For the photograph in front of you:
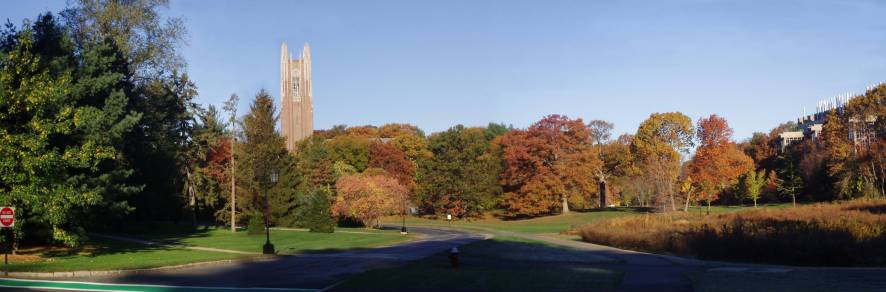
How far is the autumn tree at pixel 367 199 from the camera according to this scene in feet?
191

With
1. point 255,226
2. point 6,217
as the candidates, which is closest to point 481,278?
point 6,217

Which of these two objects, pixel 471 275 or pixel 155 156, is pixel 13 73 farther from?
pixel 155 156

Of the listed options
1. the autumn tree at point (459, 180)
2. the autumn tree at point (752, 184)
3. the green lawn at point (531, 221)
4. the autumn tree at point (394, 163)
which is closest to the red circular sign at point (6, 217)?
the green lawn at point (531, 221)

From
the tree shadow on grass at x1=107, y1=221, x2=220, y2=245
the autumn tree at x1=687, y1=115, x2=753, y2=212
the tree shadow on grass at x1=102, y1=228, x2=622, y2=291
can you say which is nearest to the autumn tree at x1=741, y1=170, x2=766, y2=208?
the autumn tree at x1=687, y1=115, x2=753, y2=212

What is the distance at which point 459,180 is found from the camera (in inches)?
3255

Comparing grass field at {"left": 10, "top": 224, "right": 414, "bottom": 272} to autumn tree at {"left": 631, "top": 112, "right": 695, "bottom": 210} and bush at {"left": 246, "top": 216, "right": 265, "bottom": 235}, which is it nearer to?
bush at {"left": 246, "top": 216, "right": 265, "bottom": 235}

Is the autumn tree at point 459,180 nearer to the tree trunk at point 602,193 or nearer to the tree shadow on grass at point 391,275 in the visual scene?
the tree trunk at point 602,193

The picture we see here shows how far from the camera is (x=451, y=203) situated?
83.4 meters

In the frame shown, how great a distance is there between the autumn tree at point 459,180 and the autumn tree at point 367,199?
22.5 meters

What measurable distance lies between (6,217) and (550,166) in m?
61.4

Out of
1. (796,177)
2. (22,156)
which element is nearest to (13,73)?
(22,156)

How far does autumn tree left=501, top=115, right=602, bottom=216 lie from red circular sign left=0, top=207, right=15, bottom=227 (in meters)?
59.7

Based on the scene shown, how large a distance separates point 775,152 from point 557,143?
34223 millimetres

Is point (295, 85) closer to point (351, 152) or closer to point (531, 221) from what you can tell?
point (351, 152)
